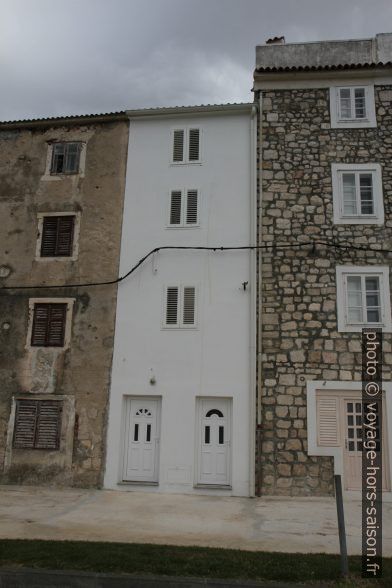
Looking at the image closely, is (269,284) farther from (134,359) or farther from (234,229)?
(134,359)

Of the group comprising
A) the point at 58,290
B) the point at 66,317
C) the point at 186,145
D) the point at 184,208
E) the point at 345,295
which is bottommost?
the point at 66,317

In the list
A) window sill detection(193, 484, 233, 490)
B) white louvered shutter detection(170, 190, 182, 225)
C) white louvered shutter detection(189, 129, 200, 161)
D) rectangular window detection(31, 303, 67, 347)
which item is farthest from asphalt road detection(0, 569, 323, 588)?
white louvered shutter detection(189, 129, 200, 161)

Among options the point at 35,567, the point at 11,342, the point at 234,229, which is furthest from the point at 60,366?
the point at 35,567

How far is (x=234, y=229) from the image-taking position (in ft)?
45.8

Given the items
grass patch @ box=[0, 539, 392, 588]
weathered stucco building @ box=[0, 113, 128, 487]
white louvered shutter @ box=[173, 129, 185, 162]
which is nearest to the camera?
grass patch @ box=[0, 539, 392, 588]

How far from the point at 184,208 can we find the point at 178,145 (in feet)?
6.72

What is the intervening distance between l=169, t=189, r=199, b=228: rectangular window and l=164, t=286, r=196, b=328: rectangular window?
6.02 feet

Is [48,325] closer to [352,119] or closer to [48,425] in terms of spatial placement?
[48,425]

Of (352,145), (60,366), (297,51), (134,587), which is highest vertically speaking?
(297,51)

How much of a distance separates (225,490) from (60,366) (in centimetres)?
523

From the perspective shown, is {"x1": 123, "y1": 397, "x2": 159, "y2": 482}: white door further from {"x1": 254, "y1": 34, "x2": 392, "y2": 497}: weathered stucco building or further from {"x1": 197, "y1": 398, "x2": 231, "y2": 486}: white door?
{"x1": 254, "y1": 34, "x2": 392, "y2": 497}: weathered stucco building

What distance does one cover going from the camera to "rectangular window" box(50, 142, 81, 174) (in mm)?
15227

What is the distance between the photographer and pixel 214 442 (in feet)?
42.2

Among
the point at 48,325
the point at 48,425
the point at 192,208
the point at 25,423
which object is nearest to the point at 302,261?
the point at 192,208
